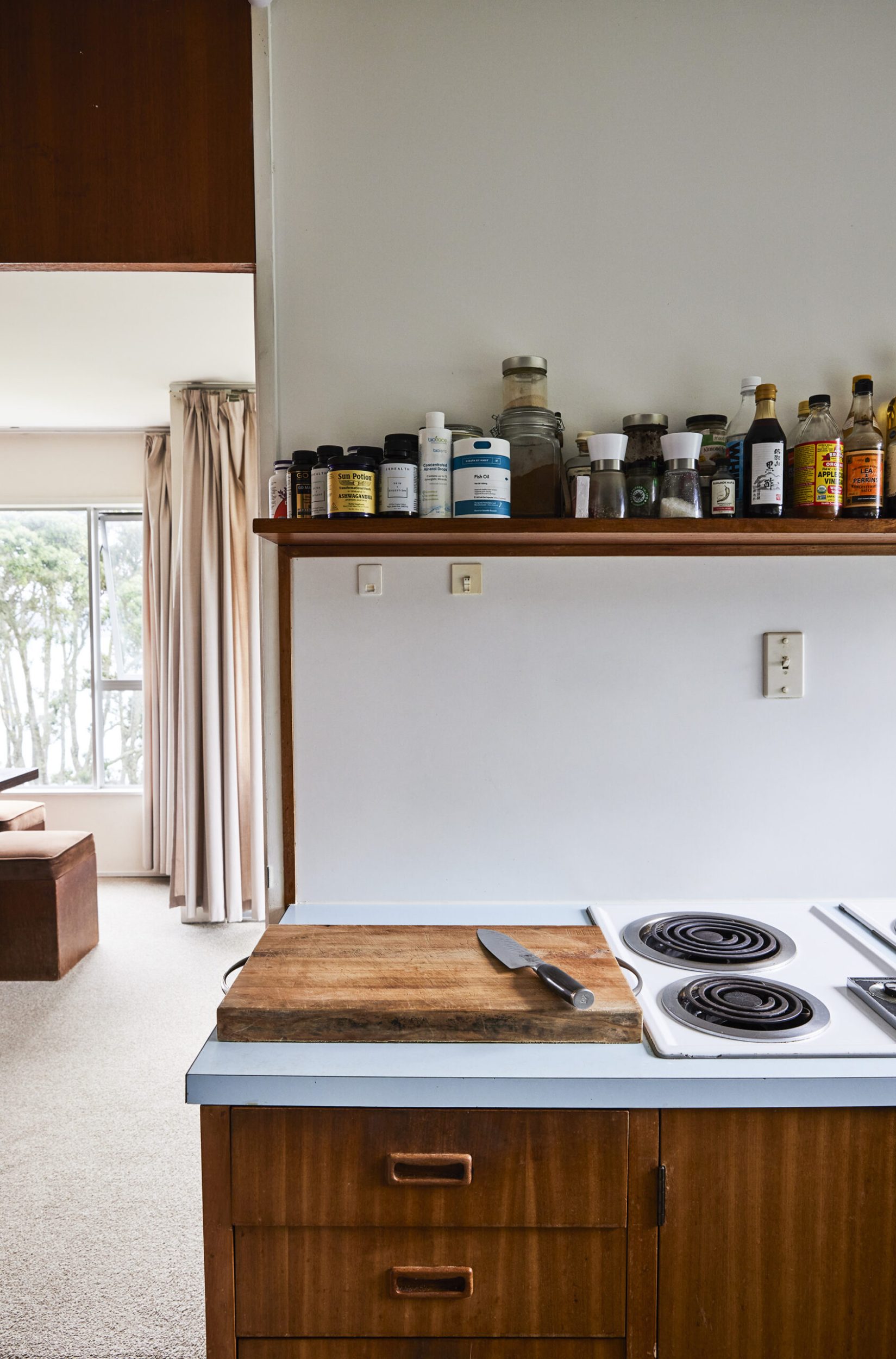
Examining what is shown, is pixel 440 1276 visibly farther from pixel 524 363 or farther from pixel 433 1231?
pixel 524 363

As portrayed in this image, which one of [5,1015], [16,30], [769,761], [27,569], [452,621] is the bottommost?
[5,1015]

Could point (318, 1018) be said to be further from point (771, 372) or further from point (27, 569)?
point (27, 569)

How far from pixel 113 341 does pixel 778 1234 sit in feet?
11.5

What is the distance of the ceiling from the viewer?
2.76 meters

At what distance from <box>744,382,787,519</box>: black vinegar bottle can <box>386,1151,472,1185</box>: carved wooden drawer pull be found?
3.47 ft

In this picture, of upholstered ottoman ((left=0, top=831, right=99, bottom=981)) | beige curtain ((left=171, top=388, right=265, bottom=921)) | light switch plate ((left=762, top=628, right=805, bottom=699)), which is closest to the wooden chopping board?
light switch plate ((left=762, top=628, right=805, bottom=699))

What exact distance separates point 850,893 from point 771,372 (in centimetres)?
99

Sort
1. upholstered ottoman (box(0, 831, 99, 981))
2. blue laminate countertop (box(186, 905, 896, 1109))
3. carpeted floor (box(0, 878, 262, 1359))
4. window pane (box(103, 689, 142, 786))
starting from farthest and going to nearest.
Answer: window pane (box(103, 689, 142, 786)), upholstered ottoman (box(0, 831, 99, 981)), carpeted floor (box(0, 878, 262, 1359)), blue laminate countertop (box(186, 905, 896, 1109))

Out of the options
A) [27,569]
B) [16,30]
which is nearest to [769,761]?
[16,30]

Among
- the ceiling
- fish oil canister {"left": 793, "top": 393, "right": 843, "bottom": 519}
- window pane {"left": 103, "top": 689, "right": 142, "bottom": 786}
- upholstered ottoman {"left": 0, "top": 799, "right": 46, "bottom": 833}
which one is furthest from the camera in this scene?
window pane {"left": 103, "top": 689, "right": 142, "bottom": 786}

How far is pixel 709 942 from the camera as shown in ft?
4.44

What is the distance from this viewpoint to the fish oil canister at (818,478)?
4.55ft

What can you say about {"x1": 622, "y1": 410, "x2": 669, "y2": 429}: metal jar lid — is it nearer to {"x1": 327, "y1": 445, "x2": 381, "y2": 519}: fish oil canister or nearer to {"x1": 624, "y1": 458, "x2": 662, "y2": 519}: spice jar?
{"x1": 624, "y1": 458, "x2": 662, "y2": 519}: spice jar

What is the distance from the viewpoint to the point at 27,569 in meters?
Result: 4.89
